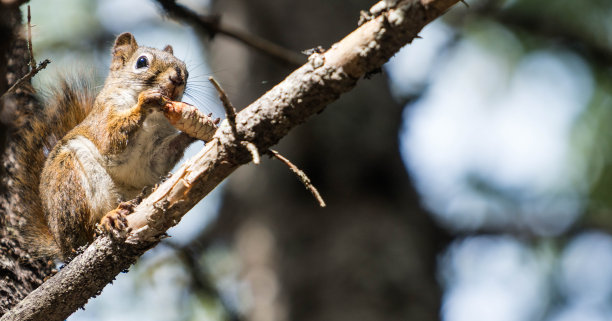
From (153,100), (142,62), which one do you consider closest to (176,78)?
(142,62)

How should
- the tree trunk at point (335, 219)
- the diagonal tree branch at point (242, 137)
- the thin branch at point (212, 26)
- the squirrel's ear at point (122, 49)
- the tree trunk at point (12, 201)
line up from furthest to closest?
the tree trunk at point (335, 219)
the squirrel's ear at point (122, 49)
the thin branch at point (212, 26)
the tree trunk at point (12, 201)
the diagonal tree branch at point (242, 137)

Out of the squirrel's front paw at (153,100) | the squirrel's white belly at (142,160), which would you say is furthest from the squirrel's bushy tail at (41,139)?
the squirrel's front paw at (153,100)

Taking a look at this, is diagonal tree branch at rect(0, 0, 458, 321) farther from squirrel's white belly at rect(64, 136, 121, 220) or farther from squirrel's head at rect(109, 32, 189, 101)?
squirrel's head at rect(109, 32, 189, 101)

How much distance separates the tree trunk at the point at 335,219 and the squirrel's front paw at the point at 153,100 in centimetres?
158

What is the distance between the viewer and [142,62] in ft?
9.55

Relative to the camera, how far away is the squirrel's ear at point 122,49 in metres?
3.14

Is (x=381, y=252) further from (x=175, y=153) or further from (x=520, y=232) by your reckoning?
(x=175, y=153)

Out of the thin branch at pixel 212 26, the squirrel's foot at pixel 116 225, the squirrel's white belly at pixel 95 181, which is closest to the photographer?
the squirrel's foot at pixel 116 225

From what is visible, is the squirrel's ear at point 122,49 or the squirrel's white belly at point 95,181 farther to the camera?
the squirrel's ear at point 122,49

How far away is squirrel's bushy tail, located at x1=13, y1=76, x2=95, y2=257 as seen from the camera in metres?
2.69

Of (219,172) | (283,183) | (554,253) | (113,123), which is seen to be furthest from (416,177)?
(219,172)

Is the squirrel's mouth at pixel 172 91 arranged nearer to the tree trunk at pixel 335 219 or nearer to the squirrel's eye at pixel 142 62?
the squirrel's eye at pixel 142 62

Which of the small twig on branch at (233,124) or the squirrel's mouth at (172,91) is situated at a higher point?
the squirrel's mouth at (172,91)

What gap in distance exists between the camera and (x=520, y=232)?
3.60m
